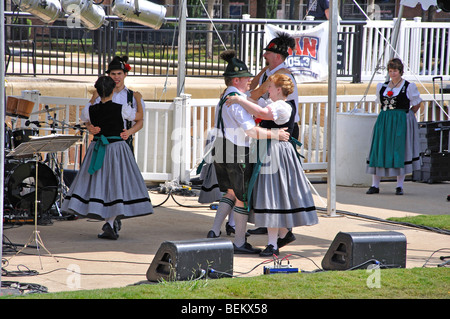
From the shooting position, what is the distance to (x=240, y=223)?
7.20 metres

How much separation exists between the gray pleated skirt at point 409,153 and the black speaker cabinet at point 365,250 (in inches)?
186

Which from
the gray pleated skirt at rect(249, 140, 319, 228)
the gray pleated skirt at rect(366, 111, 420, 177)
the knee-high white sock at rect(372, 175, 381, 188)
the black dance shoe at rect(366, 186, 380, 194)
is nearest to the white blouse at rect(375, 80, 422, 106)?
the gray pleated skirt at rect(366, 111, 420, 177)

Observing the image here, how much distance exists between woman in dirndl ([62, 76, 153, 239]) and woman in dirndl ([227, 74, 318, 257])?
1.47 metres

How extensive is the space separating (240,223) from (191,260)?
1.52 metres

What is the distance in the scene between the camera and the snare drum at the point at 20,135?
8.77 meters

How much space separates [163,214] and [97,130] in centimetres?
178

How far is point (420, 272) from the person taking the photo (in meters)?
6.24

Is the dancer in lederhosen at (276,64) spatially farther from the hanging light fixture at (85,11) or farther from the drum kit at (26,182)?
the hanging light fixture at (85,11)

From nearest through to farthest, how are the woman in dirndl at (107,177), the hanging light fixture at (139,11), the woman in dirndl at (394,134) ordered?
the woman in dirndl at (107,177) < the hanging light fixture at (139,11) < the woman in dirndl at (394,134)

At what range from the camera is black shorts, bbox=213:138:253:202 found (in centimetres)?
715

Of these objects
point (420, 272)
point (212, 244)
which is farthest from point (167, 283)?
point (420, 272)

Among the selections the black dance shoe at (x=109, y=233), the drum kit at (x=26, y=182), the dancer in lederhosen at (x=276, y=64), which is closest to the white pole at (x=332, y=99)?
the dancer in lederhosen at (x=276, y=64)

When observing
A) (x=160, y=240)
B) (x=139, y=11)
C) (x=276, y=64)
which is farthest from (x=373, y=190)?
(x=160, y=240)
